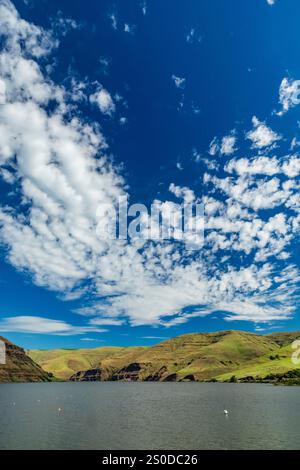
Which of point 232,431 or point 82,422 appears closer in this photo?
point 232,431

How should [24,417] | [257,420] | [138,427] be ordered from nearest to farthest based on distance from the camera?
[138,427] → [257,420] → [24,417]

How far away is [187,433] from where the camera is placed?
79938mm

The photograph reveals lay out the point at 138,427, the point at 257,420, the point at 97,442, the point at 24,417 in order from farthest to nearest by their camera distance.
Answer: the point at 24,417
the point at 257,420
the point at 138,427
the point at 97,442

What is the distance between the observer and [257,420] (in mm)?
98188
